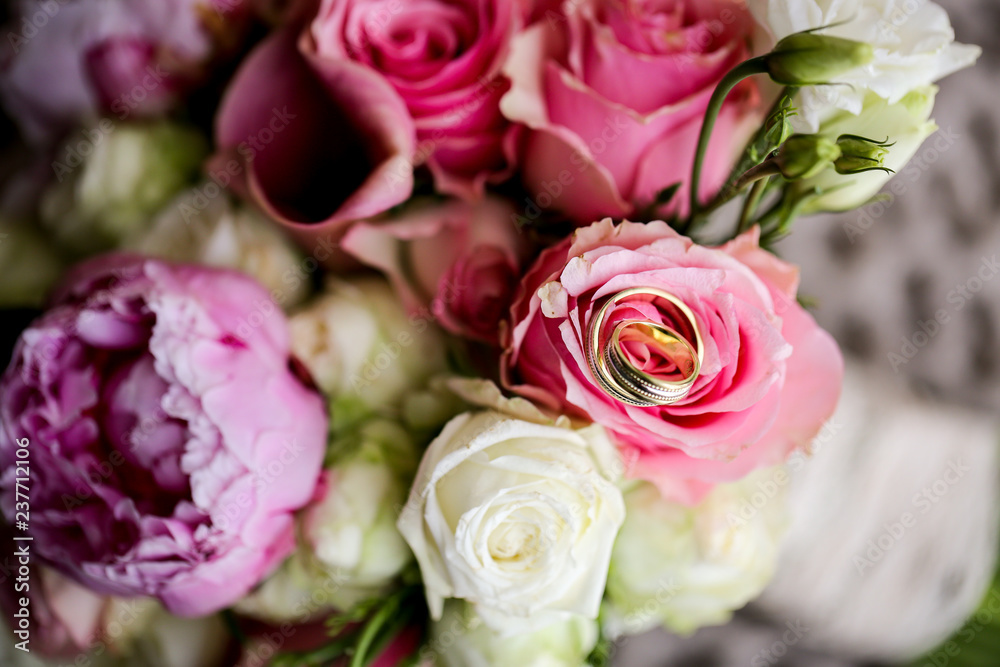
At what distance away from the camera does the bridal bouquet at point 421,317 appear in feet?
0.96

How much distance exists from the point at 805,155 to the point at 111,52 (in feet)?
1.30

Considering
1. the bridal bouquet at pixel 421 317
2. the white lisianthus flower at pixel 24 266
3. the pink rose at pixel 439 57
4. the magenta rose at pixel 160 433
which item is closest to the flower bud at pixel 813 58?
the bridal bouquet at pixel 421 317

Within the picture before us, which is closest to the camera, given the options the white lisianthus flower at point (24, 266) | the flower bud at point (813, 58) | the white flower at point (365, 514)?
the flower bud at point (813, 58)

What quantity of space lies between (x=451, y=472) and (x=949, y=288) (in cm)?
58

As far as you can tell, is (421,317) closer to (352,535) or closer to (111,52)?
(352,535)

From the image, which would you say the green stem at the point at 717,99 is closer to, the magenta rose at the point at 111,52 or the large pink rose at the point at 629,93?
the large pink rose at the point at 629,93

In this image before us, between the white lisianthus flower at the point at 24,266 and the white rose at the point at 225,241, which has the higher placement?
the white rose at the point at 225,241

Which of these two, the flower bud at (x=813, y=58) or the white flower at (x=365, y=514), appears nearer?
the flower bud at (x=813, y=58)

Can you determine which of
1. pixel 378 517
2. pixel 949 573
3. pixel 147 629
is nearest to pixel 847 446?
pixel 949 573

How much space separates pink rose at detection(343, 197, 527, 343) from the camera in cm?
37

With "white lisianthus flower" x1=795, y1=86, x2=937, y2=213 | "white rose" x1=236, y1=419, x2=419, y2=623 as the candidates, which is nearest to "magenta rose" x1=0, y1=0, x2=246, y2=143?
"white rose" x1=236, y1=419, x2=419, y2=623

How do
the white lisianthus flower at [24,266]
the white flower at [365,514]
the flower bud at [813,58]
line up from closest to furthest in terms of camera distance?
1. the flower bud at [813,58]
2. the white flower at [365,514]
3. the white lisianthus flower at [24,266]

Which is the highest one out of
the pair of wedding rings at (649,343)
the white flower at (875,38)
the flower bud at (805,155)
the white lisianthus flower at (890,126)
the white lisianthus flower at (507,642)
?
the white flower at (875,38)

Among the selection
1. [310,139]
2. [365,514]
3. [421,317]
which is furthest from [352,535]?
[310,139]
